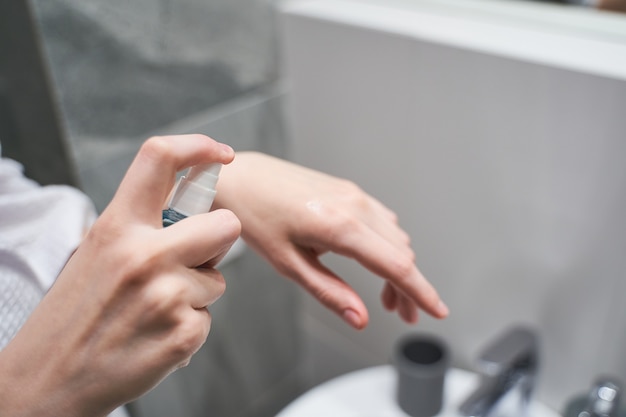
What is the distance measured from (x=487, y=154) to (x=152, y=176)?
1.76ft

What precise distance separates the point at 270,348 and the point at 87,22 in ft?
2.32

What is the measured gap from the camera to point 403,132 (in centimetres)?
83

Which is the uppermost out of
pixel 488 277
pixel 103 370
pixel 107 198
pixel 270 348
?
pixel 103 370

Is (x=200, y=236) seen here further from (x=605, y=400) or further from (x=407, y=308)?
(x=605, y=400)

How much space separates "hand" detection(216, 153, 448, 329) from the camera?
51cm

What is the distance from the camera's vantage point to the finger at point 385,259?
507mm

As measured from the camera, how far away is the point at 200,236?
1.11ft

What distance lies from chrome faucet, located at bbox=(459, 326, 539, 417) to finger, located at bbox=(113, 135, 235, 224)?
0.51 m

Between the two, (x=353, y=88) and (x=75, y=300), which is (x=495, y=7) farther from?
(x=75, y=300)

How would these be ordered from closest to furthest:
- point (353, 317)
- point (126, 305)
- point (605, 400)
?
1. point (126, 305)
2. point (353, 317)
3. point (605, 400)

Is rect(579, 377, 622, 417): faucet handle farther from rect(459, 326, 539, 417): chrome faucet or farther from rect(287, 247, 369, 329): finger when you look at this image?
rect(287, 247, 369, 329): finger

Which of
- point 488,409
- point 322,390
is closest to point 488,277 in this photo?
point 488,409

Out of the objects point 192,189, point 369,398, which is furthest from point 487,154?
point 192,189

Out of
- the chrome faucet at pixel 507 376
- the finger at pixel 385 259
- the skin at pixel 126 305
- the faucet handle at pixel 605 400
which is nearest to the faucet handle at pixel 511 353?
the chrome faucet at pixel 507 376
